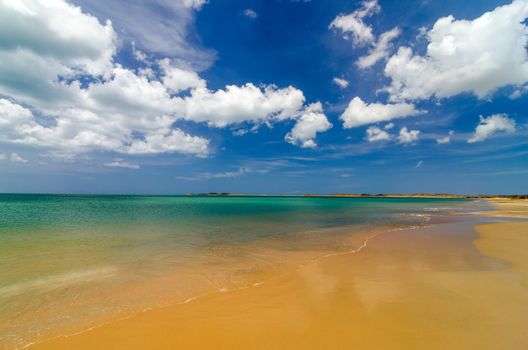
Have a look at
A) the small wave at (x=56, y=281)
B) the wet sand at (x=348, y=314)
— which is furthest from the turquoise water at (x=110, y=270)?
the wet sand at (x=348, y=314)

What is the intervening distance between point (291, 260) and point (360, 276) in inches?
109

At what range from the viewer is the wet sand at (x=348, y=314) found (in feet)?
13.1

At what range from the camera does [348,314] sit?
15.8 feet

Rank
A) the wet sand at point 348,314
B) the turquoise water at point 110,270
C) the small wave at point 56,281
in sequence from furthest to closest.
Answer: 1. the small wave at point 56,281
2. the turquoise water at point 110,270
3. the wet sand at point 348,314

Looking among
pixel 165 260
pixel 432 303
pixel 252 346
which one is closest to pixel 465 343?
pixel 432 303

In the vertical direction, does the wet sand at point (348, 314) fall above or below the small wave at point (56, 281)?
above

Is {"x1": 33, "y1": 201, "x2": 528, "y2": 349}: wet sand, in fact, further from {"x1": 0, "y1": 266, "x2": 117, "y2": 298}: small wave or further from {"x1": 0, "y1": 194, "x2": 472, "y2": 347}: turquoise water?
{"x1": 0, "y1": 266, "x2": 117, "y2": 298}: small wave

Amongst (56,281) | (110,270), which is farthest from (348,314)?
(56,281)

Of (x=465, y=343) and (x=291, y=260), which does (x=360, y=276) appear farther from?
(x=465, y=343)

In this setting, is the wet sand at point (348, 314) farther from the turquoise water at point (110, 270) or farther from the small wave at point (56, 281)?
the small wave at point (56, 281)

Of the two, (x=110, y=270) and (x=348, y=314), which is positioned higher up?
(x=348, y=314)

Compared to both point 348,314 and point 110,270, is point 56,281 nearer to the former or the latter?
point 110,270

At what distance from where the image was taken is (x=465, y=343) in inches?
149

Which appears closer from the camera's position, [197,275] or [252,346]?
[252,346]
